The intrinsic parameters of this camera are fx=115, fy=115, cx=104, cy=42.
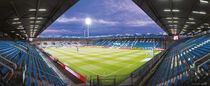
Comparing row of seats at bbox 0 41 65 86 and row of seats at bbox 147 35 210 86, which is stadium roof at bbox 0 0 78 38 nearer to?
row of seats at bbox 0 41 65 86

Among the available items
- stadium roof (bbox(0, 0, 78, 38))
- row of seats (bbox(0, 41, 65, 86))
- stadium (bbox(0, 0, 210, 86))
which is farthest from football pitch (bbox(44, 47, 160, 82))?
stadium roof (bbox(0, 0, 78, 38))

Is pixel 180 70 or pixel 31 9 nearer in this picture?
pixel 180 70

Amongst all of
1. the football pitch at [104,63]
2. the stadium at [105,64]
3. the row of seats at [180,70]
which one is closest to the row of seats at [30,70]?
the stadium at [105,64]

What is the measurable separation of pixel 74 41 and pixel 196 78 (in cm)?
9150

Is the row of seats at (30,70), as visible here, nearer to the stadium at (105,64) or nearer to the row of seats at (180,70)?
the stadium at (105,64)

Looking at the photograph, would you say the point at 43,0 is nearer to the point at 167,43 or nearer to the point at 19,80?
the point at 19,80

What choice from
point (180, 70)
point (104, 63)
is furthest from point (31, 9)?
point (104, 63)

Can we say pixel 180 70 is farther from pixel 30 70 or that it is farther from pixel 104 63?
pixel 104 63

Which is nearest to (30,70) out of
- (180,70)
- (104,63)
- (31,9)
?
(31,9)

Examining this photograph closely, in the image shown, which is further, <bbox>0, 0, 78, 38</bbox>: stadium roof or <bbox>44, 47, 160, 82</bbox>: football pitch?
<bbox>44, 47, 160, 82</bbox>: football pitch

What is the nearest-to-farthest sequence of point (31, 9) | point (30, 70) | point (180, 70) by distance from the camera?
point (30, 70) < point (180, 70) < point (31, 9)

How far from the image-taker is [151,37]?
67.8m

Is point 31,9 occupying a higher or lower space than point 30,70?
higher

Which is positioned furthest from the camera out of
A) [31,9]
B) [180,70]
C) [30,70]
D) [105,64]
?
[105,64]
